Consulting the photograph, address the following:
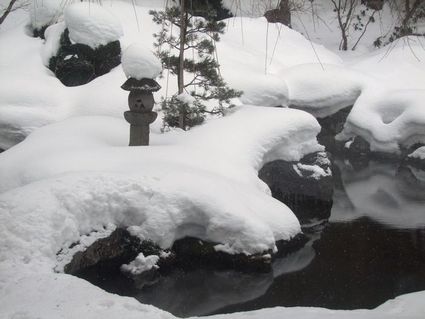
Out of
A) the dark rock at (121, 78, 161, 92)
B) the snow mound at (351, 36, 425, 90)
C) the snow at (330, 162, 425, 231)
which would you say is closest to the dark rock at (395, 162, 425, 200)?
the snow at (330, 162, 425, 231)

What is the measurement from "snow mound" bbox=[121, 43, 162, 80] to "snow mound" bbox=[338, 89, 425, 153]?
20.9ft

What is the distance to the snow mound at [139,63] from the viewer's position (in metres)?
6.30

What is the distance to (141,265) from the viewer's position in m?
5.32

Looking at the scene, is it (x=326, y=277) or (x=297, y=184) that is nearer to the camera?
(x=326, y=277)

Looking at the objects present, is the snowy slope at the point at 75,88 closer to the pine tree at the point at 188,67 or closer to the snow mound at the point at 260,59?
the snow mound at the point at 260,59

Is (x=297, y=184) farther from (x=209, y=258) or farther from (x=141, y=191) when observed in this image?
(x=141, y=191)

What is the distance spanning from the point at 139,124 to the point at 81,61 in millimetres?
4308

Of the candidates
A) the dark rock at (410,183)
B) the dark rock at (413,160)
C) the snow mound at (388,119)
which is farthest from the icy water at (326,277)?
the snow mound at (388,119)

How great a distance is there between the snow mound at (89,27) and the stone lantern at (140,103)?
4.14m

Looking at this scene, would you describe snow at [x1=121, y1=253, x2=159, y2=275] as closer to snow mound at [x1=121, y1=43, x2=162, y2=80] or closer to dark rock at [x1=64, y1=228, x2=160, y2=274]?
dark rock at [x1=64, y1=228, x2=160, y2=274]

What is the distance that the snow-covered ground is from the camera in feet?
12.5

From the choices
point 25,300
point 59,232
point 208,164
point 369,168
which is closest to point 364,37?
point 369,168

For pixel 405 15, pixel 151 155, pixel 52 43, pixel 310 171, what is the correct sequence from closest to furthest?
pixel 151 155, pixel 310 171, pixel 405 15, pixel 52 43

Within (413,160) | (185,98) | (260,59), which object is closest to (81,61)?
(185,98)
